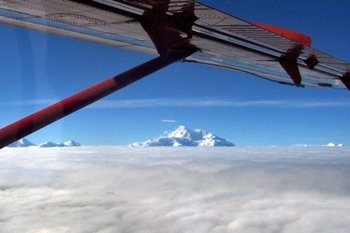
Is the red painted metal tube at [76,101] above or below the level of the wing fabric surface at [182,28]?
below

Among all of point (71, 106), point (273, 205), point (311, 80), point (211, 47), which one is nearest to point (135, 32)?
point (211, 47)

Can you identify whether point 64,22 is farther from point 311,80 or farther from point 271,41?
point 311,80

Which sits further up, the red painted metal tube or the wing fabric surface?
the wing fabric surface

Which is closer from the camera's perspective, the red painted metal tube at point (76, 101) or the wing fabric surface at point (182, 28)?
the red painted metal tube at point (76, 101)

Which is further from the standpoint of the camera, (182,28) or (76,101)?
(182,28)
